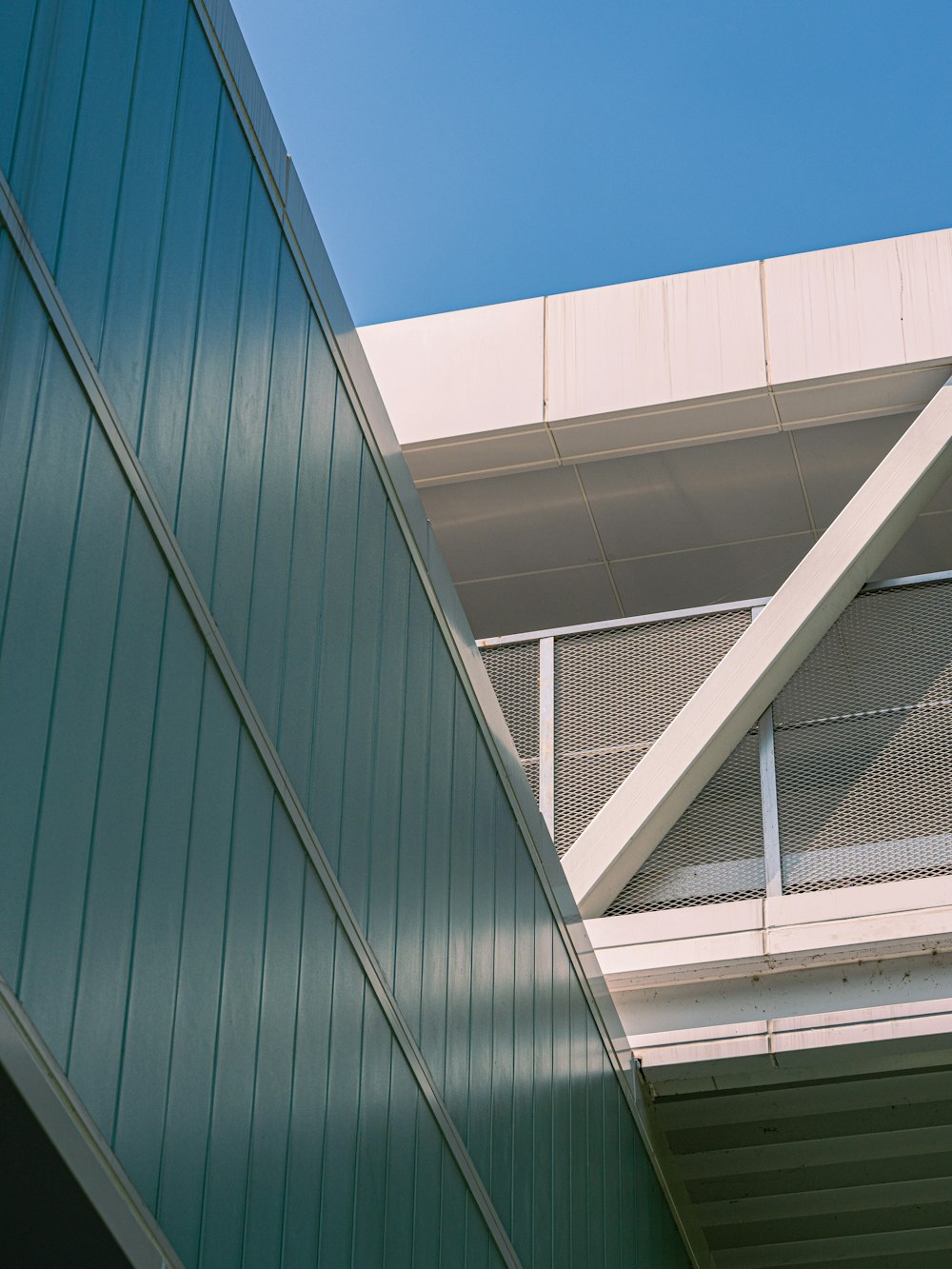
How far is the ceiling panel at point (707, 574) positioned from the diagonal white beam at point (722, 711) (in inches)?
152

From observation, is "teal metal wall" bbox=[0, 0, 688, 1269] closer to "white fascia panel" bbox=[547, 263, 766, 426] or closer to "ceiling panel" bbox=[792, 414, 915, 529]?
"white fascia panel" bbox=[547, 263, 766, 426]

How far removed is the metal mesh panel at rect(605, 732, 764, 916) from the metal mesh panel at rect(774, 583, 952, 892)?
0.20m

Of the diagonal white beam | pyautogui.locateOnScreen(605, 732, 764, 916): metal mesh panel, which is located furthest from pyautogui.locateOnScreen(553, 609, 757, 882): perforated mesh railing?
pyautogui.locateOnScreen(605, 732, 764, 916): metal mesh panel

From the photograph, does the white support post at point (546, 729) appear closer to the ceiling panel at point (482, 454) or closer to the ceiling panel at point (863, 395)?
the ceiling panel at point (482, 454)

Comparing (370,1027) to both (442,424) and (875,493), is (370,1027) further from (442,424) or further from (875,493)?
(442,424)

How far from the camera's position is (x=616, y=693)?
12367 mm

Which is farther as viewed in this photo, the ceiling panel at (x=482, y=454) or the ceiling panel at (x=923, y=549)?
the ceiling panel at (x=923, y=549)

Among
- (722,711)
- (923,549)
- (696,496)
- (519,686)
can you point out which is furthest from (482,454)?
(923,549)

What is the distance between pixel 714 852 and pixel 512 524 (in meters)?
4.99

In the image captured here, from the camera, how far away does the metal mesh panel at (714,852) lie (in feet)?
38.1

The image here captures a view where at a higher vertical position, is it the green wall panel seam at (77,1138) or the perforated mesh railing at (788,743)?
the perforated mesh railing at (788,743)

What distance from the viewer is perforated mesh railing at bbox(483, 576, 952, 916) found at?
11359mm

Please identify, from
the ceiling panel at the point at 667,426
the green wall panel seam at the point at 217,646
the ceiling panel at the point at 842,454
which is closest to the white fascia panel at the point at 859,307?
the ceiling panel at the point at 667,426

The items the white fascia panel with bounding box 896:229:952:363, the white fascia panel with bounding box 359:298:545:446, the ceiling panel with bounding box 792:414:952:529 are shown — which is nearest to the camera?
the white fascia panel with bounding box 896:229:952:363
